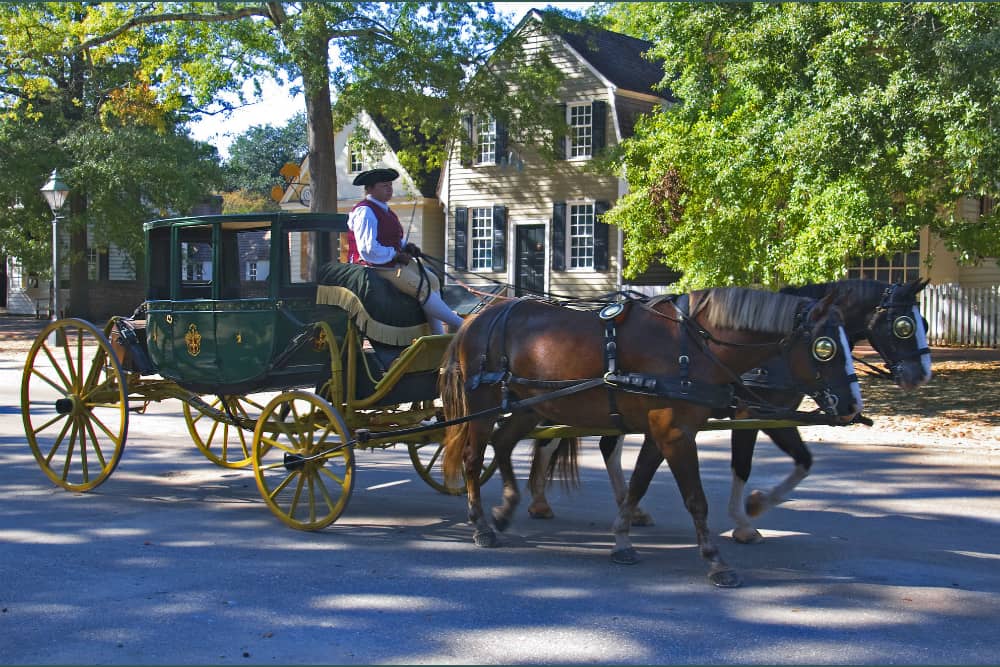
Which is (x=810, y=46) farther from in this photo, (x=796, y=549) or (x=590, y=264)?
(x=590, y=264)

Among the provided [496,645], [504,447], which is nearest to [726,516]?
[504,447]

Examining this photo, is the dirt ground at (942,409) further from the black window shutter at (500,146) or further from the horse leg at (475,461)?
the black window shutter at (500,146)

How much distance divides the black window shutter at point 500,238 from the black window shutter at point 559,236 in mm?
1794

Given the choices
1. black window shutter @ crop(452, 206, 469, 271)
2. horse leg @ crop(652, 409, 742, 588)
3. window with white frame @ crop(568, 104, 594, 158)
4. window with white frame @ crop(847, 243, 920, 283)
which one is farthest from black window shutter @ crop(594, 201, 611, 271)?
horse leg @ crop(652, 409, 742, 588)

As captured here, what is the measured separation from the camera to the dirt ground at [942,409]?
11.6m

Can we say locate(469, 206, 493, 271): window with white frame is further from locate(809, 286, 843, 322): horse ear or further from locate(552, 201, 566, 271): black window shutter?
locate(809, 286, 843, 322): horse ear

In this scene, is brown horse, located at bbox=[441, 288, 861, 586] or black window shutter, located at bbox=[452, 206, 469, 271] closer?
brown horse, located at bbox=[441, 288, 861, 586]

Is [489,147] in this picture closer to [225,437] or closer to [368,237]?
[225,437]

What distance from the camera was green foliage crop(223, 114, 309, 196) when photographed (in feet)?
295

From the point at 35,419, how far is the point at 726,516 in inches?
379

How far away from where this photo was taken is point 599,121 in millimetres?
28922

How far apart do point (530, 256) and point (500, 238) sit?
113 cm

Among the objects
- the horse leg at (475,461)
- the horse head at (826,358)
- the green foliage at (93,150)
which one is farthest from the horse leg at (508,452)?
the green foliage at (93,150)

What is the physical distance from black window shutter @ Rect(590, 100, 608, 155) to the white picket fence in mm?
9859
